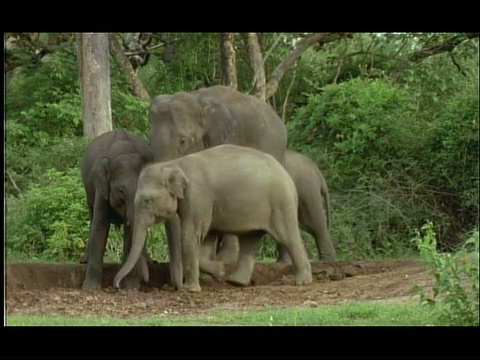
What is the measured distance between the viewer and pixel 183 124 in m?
11.4

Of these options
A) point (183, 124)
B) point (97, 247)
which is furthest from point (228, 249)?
point (97, 247)

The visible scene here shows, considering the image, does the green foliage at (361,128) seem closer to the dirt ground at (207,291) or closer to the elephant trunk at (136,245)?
the dirt ground at (207,291)

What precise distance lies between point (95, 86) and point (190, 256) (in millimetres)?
6122

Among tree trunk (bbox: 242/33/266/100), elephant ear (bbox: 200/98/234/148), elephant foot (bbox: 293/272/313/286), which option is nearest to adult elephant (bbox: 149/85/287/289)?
elephant ear (bbox: 200/98/234/148)

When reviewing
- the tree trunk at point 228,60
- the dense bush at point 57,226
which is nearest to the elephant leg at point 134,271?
the dense bush at point 57,226

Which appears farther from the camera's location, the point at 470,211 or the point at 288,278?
the point at 470,211

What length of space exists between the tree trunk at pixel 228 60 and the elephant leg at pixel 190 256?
6.54 m

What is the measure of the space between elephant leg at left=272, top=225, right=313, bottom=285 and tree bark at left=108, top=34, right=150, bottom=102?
780 cm

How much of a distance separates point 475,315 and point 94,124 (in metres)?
8.77

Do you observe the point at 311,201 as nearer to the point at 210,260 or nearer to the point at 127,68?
the point at 210,260

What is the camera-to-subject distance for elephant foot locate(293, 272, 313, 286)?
1078cm

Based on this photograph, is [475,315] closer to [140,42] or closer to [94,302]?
[94,302]
